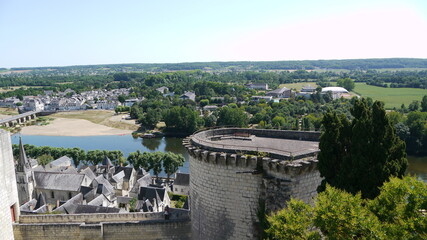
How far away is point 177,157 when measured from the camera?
44406 millimetres

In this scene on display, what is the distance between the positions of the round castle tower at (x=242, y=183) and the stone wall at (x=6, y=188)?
771cm

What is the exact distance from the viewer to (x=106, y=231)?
15.1m

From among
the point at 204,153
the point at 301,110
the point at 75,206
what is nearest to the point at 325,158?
the point at 204,153

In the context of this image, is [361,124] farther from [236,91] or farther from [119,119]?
[236,91]

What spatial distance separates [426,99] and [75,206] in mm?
77644

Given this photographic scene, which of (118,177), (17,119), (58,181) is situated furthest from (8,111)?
(118,177)

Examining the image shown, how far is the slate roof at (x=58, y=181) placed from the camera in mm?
35844

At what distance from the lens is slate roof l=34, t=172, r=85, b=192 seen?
35.8m

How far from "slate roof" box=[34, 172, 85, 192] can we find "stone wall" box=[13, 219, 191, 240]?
2127 centimetres

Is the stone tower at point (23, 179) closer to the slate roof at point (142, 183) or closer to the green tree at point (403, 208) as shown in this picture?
the slate roof at point (142, 183)

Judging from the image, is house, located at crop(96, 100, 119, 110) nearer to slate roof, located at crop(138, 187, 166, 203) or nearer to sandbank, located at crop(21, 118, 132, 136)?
sandbank, located at crop(21, 118, 132, 136)

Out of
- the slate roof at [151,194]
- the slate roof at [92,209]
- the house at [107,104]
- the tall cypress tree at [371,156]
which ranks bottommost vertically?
the house at [107,104]

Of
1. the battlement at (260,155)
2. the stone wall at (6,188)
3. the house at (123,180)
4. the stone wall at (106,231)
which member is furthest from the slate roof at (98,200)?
the battlement at (260,155)

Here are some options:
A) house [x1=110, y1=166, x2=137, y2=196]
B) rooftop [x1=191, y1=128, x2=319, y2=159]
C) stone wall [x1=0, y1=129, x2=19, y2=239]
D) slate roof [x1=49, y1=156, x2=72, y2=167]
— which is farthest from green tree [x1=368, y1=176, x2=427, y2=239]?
slate roof [x1=49, y1=156, x2=72, y2=167]
